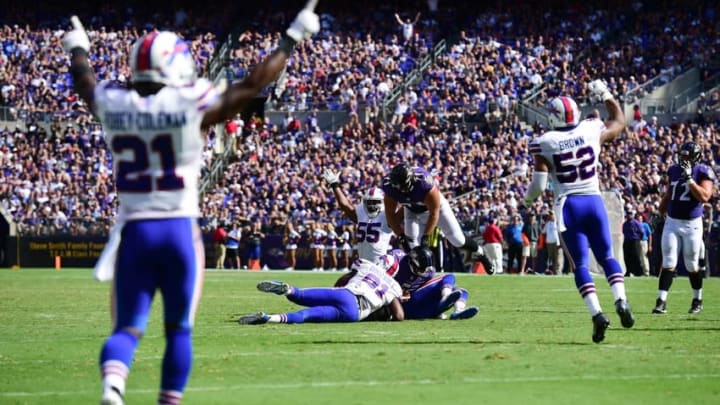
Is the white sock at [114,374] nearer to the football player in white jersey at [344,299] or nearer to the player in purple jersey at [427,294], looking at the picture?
the football player in white jersey at [344,299]

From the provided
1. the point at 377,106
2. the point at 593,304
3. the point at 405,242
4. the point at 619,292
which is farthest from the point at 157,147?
the point at 377,106

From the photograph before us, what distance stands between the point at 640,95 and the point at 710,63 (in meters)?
3.11

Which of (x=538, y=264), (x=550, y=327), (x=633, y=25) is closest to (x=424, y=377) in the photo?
(x=550, y=327)

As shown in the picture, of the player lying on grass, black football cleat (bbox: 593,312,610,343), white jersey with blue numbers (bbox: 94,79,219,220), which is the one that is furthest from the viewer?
the player lying on grass

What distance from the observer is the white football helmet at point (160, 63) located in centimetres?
644

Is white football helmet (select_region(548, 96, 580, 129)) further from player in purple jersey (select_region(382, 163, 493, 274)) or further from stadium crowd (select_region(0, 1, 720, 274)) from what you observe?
stadium crowd (select_region(0, 1, 720, 274))

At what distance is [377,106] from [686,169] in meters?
28.8

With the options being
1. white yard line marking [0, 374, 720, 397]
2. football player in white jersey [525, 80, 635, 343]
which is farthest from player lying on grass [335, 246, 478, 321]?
white yard line marking [0, 374, 720, 397]

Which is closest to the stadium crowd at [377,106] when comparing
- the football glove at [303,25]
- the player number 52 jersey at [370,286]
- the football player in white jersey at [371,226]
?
the football player in white jersey at [371,226]

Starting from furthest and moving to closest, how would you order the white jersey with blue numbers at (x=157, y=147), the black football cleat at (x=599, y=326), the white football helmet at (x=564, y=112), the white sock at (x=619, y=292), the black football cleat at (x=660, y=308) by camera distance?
the black football cleat at (x=660, y=308), the white football helmet at (x=564, y=112), the white sock at (x=619, y=292), the black football cleat at (x=599, y=326), the white jersey with blue numbers at (x=157, y=147)

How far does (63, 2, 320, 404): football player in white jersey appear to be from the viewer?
623 centimetres

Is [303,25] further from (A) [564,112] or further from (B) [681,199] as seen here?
(B) [681,199]

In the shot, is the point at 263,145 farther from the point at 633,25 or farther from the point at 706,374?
the point at 706,374

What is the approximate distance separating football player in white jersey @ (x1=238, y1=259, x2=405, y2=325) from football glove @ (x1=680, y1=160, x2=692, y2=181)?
385 centimetres
